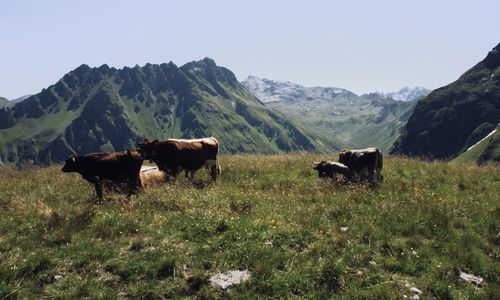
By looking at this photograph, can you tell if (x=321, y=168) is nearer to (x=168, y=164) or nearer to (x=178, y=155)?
(x=178, y=155)

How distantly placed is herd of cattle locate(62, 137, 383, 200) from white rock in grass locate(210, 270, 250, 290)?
741cm

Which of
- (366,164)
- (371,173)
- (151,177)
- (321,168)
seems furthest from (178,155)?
(371,173)

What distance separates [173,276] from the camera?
412 inches

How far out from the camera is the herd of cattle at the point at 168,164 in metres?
17.6

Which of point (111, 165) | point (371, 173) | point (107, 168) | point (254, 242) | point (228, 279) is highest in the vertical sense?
point (111, 165)

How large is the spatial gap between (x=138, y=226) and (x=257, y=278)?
4.13 m

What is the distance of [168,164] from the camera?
2059 centimetres

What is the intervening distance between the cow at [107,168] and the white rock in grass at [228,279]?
25.4 feet

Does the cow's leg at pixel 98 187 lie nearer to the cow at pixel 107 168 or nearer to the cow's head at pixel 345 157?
the cow at pixel 107 168

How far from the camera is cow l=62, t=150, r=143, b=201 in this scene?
17500 mm

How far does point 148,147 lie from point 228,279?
A: 10.9 metres

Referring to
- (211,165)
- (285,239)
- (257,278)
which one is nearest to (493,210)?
(285,239)

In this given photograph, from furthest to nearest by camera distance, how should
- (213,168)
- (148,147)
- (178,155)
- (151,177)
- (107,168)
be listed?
(213,168), (178,155), (148,147), (151,177), (107,168)

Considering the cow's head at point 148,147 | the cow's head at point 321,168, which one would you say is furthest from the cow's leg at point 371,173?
the cow's head at point 148,147
